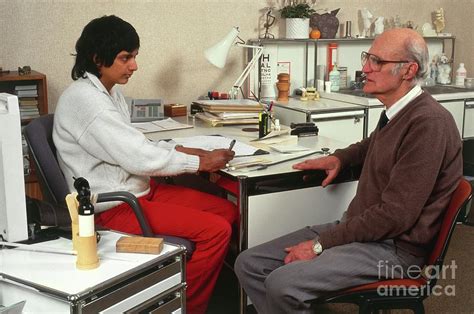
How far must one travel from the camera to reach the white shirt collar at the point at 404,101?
2137 millimetres

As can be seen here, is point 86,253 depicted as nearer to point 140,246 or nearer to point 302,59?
point 140,246

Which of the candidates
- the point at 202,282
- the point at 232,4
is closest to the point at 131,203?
the point at 202,282

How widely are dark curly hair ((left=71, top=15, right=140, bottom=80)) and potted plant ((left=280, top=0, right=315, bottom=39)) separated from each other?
185cm

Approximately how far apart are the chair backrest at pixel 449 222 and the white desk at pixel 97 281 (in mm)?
820

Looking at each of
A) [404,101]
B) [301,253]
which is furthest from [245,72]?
[301,253]

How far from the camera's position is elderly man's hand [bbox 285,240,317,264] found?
2086 millimetres

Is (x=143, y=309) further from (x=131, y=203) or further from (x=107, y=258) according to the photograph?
(x=131, y=203)

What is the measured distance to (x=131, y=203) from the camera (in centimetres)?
221

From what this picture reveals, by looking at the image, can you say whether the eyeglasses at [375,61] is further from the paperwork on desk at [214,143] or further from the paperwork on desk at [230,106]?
the paperwork on desk at [230,106]

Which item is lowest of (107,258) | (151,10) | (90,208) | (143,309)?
(143,309)

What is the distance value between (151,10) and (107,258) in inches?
91.8

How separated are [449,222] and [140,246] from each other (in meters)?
0.96

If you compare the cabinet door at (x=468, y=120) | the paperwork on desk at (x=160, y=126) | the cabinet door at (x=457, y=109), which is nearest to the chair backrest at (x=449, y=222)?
the paperwork on desk at (x=160, y=126)

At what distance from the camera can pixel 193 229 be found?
2.39 metres
